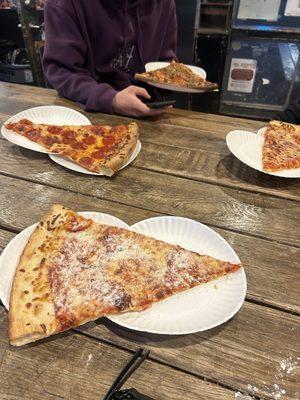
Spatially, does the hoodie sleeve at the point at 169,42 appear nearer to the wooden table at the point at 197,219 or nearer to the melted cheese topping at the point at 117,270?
the wooden table at the point at 197,219

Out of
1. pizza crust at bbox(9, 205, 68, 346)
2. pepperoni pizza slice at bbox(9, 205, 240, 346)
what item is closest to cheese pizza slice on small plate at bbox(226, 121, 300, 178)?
pepperoni pizza slice at bbox(9, 205, 240, 346)

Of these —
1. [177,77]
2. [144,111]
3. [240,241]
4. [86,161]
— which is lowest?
[240,241]

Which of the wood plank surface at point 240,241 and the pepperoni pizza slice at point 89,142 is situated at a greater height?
the pepperoni pizza slice at point 89,142

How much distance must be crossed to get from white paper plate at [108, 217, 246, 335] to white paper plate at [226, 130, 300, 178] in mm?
513

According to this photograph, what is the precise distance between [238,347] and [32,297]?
594 millimetres

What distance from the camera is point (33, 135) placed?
170 cm

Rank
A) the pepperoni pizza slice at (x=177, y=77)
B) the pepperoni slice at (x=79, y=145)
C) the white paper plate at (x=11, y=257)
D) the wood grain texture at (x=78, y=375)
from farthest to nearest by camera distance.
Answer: the pepperoni pizza slice at (x=177, y=77)
the pepperoni slice at (x=79, y=145)
the white paper plate at (x=11, y=257)
the wood grain texture at (x=78, y=375)

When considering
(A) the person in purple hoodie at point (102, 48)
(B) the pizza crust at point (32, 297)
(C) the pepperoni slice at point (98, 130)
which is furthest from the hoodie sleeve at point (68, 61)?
(B) the pizza crust at point (32, 297)

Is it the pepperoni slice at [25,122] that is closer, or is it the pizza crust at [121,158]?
the pizza crust at [121,158]

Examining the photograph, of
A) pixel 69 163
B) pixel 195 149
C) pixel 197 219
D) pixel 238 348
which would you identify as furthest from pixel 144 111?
pixel 238 348

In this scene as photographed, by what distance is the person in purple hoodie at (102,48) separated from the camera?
2061 mm

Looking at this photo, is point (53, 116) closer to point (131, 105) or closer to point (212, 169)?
point (131, 105)

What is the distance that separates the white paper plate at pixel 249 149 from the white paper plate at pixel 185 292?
1.68ft

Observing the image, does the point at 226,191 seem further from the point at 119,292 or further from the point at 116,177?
the point at 119,292
